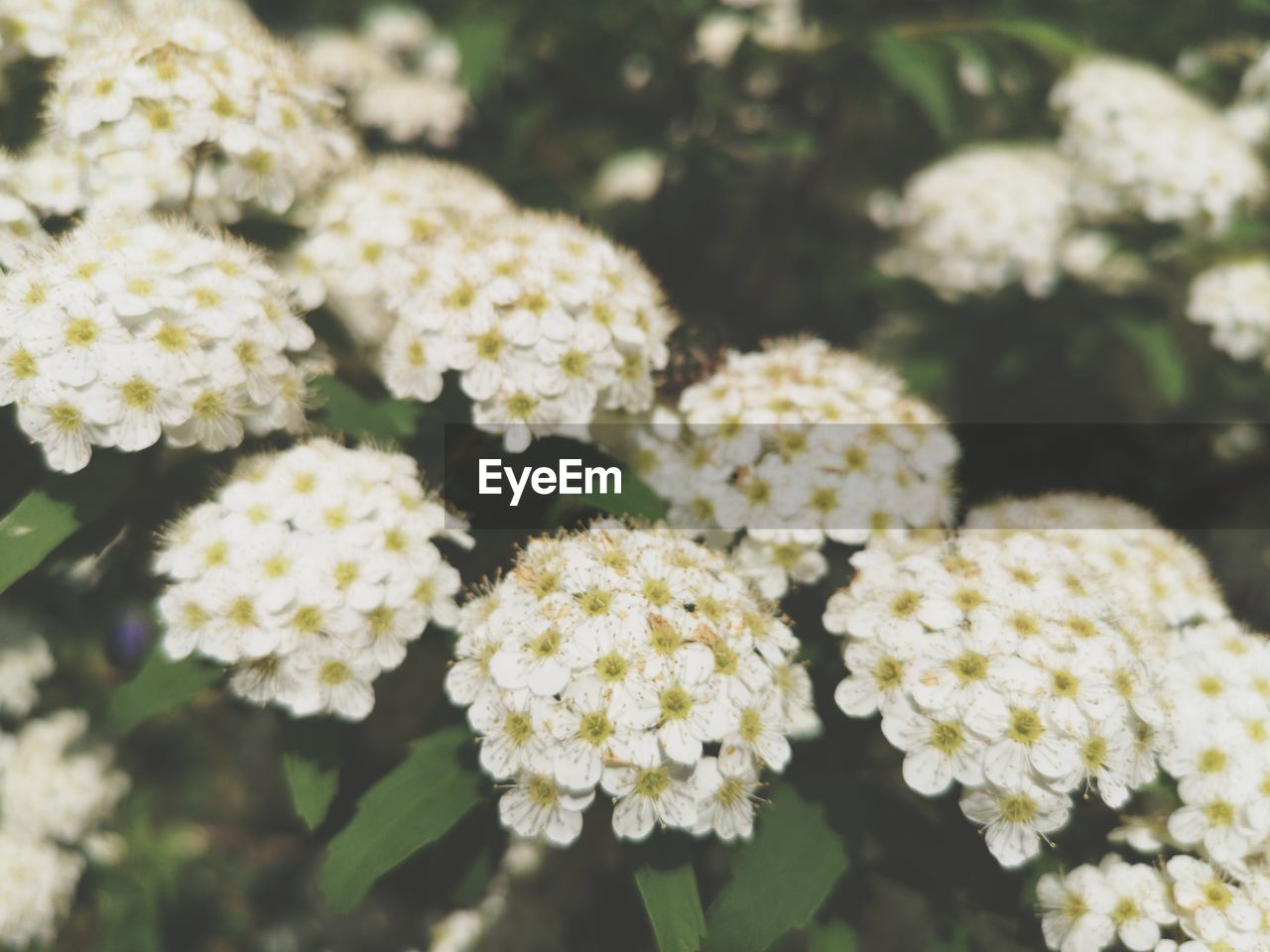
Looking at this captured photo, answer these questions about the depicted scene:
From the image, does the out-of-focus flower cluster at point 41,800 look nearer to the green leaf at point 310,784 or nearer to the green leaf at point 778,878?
the green leaf at point 310,784

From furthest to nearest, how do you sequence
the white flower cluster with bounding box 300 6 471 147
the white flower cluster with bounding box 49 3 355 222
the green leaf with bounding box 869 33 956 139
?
the white flower cluster with bounding box 300 6 471 147 < the green leaf with bounding box 869 33 956 139 < the white flower cluster with bounding box 49 3 355 222

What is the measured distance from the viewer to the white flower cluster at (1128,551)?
88.5 inches

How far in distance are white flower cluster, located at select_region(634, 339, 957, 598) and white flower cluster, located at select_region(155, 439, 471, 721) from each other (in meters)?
0.64

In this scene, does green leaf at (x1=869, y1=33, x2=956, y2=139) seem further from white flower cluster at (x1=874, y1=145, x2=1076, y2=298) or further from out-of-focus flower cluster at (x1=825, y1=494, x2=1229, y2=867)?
out-of-focus flower cluster at (x1=825, y1=494, x2=1229, y2=867)

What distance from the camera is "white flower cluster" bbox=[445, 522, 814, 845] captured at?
1.72 m

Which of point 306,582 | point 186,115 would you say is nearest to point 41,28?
point 186,115

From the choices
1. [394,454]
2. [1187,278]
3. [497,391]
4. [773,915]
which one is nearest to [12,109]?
[394,454]

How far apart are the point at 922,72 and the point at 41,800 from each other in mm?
3801

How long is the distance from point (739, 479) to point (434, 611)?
2.52ft

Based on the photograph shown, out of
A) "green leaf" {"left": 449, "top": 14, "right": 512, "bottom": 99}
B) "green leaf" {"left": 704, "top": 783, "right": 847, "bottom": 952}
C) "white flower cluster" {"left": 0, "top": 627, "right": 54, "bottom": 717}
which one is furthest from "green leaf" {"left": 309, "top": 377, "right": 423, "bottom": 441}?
"white flower cluster" {"left": 0, "top": 627, "right": 54, "bottom": 717}

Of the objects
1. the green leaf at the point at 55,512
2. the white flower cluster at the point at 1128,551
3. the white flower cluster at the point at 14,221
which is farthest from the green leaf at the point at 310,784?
the white flower cluster at the point at 1128,551

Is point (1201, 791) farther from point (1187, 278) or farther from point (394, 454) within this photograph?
point (1187, 278)

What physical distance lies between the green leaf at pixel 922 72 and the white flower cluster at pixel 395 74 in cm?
172

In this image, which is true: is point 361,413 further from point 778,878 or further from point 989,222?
point 989,222
